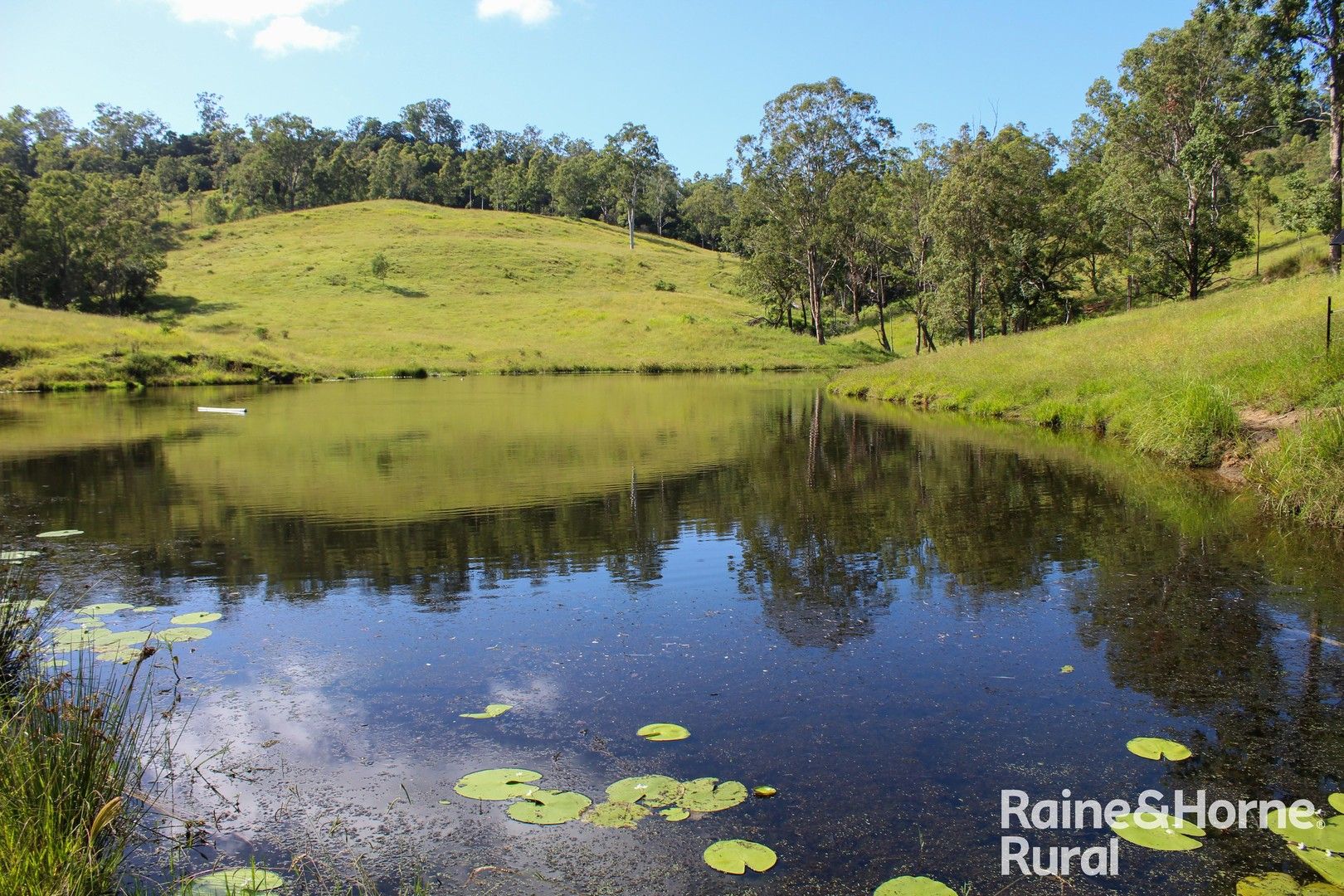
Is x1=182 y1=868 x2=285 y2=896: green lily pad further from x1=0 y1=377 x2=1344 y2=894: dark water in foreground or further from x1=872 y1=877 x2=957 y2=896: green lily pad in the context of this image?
x1=872 y1=877 x2=957 y2=896: green lily pad

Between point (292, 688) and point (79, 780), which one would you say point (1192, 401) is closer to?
point (292, 688)

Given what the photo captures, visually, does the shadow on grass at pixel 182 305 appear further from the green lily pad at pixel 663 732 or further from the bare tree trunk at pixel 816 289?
the green lily pad at pixel 663 732

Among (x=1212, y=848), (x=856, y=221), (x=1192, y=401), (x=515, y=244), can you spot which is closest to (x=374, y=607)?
(x=1212, y=848)

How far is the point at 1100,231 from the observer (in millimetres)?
48312

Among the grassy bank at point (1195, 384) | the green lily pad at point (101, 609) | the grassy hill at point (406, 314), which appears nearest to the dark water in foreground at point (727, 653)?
the green lily pad at point (101, 609)

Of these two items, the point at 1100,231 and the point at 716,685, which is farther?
the point at 1100,231

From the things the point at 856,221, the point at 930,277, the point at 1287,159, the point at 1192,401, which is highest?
the point at 1287,159

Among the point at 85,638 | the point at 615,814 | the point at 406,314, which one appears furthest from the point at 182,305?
the point at 615,814

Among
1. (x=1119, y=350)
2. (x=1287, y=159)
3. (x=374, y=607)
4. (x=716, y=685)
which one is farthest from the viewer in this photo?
(x=1287, y=159)

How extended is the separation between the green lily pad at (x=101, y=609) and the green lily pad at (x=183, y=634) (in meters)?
1.02

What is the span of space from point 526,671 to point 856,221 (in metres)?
57.4

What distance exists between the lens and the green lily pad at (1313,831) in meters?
4.80

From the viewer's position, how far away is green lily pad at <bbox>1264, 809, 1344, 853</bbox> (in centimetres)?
480

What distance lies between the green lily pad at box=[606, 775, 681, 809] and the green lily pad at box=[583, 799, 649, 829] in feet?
0.16
